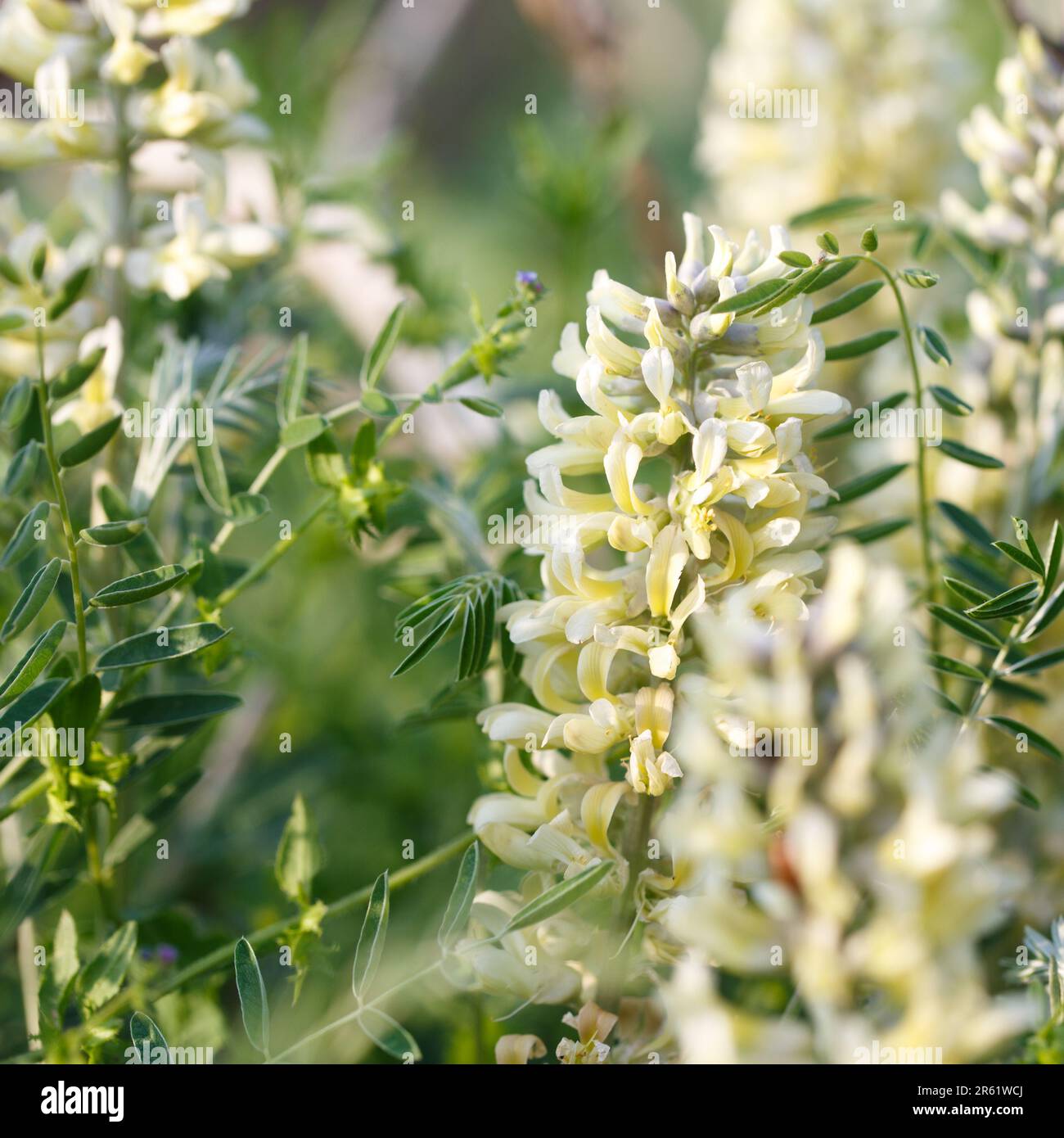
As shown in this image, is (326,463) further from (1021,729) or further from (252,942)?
(1021,729)

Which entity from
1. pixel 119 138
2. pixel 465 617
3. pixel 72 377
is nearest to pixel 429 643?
pixel 465 617

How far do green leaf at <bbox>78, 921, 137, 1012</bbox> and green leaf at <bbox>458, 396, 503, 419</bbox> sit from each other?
0.89 feet

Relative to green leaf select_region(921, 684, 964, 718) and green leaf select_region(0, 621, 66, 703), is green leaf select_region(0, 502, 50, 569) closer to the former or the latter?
green leaf select_region(0, 621, 66, 703)

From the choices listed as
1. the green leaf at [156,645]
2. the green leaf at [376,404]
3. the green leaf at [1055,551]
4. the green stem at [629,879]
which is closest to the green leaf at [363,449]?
the green leaf at [376,404]

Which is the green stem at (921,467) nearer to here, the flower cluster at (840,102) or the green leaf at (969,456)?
the green leaf at (969,456)

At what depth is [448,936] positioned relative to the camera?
19.7 inches

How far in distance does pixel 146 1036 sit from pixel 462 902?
14 cm

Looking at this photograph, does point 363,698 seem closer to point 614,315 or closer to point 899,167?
point 614,315

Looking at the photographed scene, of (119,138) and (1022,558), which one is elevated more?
(119,138)

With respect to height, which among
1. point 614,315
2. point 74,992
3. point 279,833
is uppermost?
point 614,315

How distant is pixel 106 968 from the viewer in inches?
20.6

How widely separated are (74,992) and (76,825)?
0.08m

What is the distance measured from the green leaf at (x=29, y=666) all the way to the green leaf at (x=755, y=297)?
0.31m
